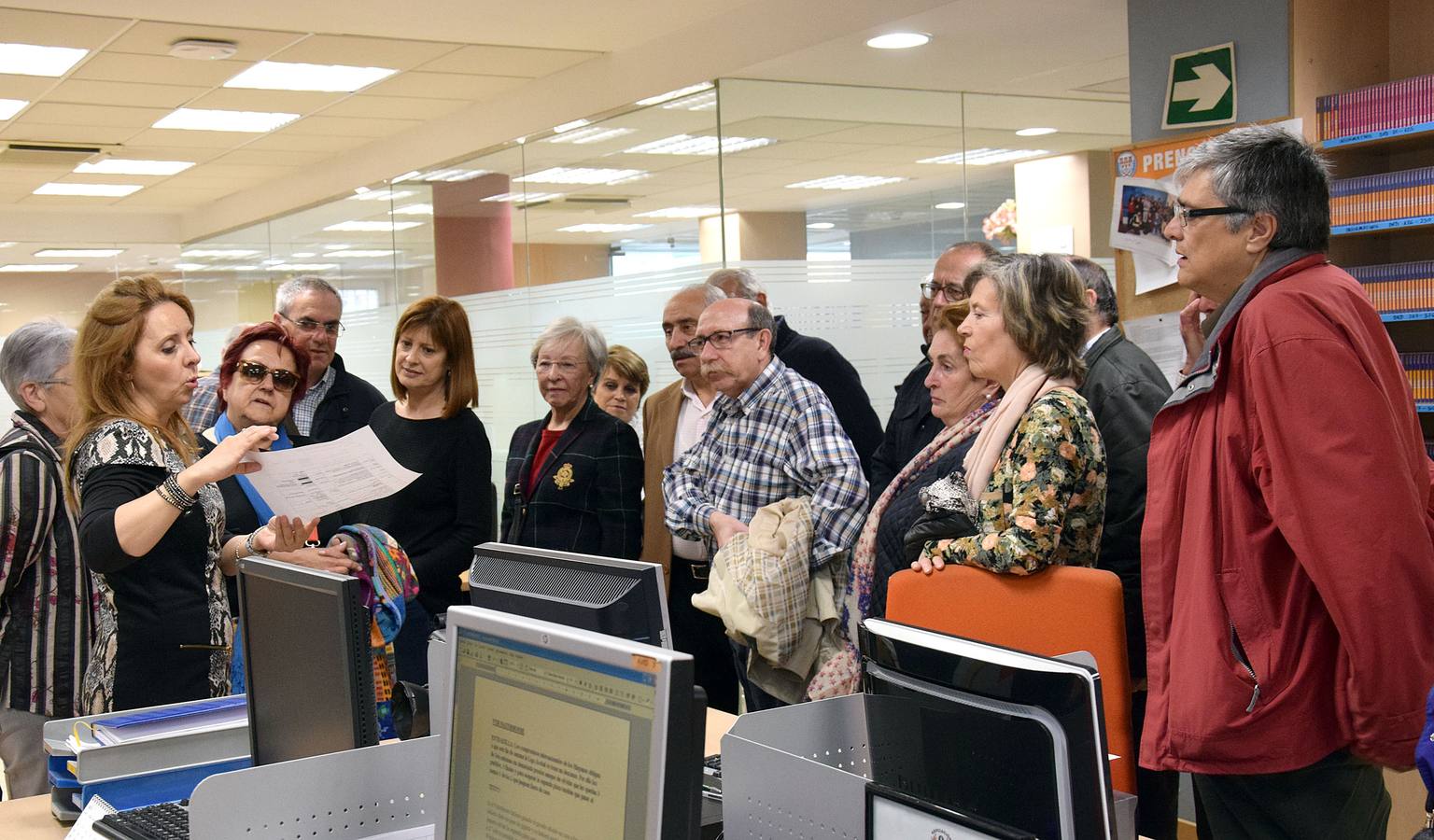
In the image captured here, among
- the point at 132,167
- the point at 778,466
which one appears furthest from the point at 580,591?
the point at 132,167

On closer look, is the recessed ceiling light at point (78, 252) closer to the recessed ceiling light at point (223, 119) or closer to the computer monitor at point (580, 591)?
the recessed ceiling light at point (223, 119)

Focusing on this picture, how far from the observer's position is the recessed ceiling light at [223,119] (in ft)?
23.1

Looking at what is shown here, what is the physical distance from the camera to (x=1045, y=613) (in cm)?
247

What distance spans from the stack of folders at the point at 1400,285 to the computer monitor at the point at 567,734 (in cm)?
325

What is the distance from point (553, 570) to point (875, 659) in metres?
0.61

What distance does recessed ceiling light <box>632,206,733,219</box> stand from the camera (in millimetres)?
5113

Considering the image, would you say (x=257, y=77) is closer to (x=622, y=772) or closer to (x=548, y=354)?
(x=548, y=354)

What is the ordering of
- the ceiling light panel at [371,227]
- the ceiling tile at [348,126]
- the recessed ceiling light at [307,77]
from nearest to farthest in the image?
the recessed ceiling light at [307,77]
the ceiling tile at [348,126]
the ceiling light panel at [371,227]

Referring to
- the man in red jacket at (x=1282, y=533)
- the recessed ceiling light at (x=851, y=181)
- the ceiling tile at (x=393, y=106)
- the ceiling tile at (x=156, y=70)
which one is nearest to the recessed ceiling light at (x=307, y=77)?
the ceiling tile at (x=156, y=70)

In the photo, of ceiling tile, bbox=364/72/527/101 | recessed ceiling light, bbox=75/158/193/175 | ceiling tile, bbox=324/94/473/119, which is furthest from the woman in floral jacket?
recessed ceiling light, bbox=75/158/193/175

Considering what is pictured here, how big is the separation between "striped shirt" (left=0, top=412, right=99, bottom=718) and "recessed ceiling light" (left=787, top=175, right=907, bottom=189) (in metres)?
3.29

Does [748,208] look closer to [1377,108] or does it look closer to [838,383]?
[838,383]

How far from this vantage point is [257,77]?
623cm

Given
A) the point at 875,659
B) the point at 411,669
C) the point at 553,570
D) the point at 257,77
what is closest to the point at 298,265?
the point at 257,77
